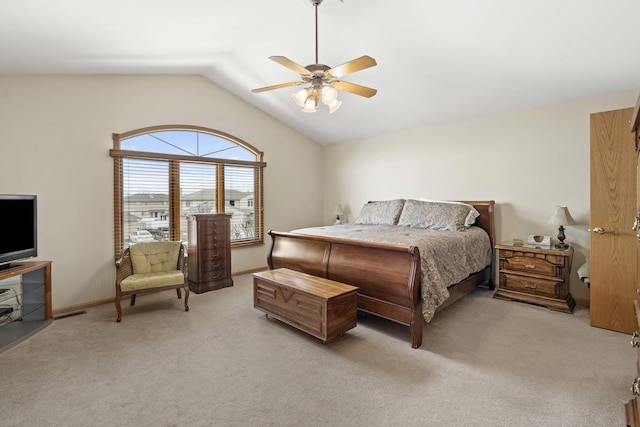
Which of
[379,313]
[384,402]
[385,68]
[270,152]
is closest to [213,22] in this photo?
[385,68]

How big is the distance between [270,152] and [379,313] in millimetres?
3580

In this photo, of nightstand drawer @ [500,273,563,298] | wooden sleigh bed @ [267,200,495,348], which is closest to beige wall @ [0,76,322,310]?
wooden sleigh bed @ [267,200,495,348]

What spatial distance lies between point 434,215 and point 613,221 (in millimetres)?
1764

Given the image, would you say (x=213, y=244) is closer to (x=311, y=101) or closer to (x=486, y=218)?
(x=311, y=101)

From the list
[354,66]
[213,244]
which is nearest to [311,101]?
[354,66]

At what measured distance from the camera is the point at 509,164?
13.1ft

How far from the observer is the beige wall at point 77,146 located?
10.4 ft

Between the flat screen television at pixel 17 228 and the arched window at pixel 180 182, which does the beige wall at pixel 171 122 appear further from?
the flat screen television at pixel 17 228

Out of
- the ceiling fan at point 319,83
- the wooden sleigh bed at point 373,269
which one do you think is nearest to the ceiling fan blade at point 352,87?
the ceiling fan at point 319,83

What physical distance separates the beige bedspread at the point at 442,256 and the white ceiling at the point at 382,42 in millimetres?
1793

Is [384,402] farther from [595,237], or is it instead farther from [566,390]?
[595,237]

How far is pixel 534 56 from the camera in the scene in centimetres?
294

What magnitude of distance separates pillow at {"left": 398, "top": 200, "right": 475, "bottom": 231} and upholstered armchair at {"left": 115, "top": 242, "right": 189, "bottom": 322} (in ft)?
9.88

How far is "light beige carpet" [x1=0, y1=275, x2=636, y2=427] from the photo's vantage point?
176 cm
